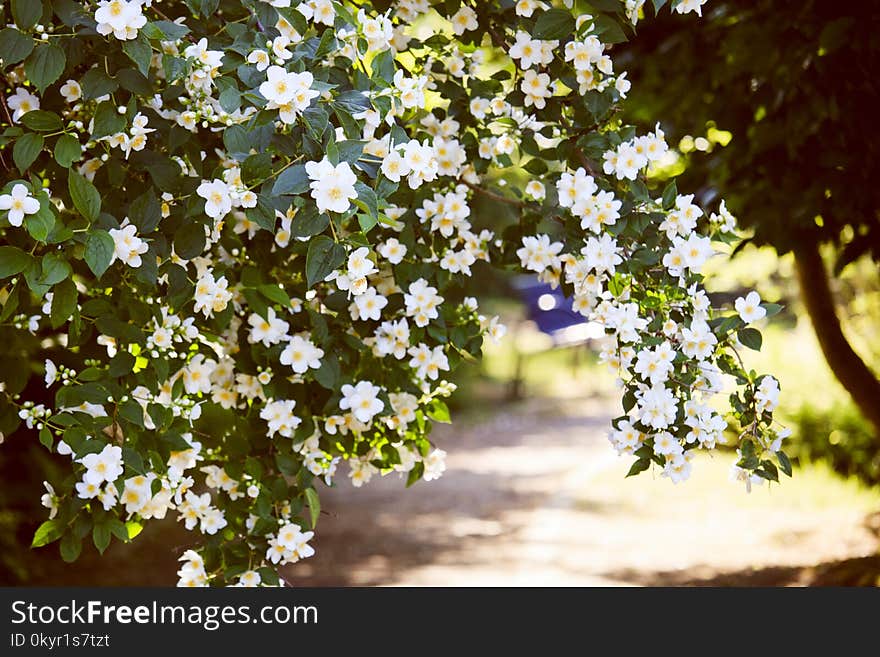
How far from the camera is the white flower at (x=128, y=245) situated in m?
1.52

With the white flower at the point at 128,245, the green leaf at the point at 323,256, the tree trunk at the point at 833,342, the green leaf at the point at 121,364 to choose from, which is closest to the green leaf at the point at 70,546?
the green leaf at the point at 121,364

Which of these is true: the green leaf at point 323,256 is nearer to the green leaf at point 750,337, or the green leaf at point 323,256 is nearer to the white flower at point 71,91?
the white flower at point 71,91

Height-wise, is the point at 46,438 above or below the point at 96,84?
below

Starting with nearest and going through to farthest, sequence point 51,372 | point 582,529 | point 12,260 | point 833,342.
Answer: point 12,260 → point 51,372 → point 833,342 → point 582,529

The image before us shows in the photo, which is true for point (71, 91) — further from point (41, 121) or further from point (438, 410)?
point (438, 410)

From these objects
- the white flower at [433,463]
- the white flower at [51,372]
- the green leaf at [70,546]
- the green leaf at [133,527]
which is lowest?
the green leaf at [70,546]

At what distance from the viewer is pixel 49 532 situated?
1.66 m

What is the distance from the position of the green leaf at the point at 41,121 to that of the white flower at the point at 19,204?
0.15 meters

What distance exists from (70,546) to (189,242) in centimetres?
58

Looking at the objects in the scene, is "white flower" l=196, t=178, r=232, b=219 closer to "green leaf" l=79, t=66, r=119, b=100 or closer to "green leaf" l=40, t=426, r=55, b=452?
"green leaf" l=79, t=66, r=119, b=100

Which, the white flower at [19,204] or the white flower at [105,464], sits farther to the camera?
the white flower at [105,464]

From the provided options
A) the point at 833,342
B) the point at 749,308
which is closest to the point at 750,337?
the point at 749,308

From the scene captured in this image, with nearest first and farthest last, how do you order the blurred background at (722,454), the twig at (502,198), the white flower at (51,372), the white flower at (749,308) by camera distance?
1. the white flower at (51,372)
2. the white flower at (749,308)
3. the twig at (502,198)
4. the blurred background at (722,454)

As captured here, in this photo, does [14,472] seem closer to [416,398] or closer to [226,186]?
[416,398]
